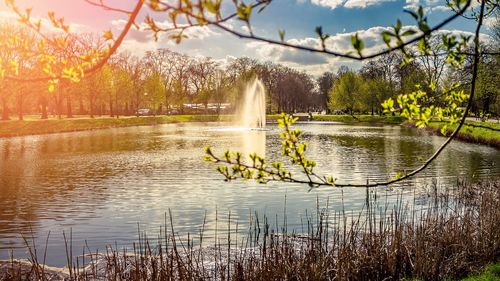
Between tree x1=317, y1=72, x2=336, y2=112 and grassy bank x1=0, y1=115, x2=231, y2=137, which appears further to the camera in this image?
tree x1=317, y1=72, x2=336, y2=112

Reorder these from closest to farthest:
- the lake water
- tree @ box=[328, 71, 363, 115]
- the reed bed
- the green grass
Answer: the reed bed → the green grass → the lake water → tree @ box=[328, 71, 363, 115]

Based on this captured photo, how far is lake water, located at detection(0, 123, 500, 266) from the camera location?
48.6 feet

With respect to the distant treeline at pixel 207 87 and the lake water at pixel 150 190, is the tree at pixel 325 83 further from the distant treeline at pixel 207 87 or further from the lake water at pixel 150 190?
the lake water at pixel 150 190

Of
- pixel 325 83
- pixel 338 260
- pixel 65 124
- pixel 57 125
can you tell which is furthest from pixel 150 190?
pixel 325 83

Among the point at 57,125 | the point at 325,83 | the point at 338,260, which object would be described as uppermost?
the point at 325,83

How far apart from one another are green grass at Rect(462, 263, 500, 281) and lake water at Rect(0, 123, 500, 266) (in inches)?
174

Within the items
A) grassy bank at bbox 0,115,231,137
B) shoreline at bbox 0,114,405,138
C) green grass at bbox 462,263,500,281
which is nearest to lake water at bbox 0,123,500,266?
green grass at bbox 462,263,500,281

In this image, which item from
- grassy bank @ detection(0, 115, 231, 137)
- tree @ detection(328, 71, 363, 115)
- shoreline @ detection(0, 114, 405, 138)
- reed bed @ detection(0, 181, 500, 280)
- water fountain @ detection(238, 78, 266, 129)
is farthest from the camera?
tree @ detection(328, 71, 363, 115)

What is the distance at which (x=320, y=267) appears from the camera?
8.42 meters

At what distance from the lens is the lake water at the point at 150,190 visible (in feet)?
48.6

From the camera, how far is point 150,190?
2119 cm

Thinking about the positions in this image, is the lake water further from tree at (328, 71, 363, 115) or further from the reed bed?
tree at (328, 71, 363, 115)

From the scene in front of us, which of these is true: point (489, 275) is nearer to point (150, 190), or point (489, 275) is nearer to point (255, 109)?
point (150, 190)

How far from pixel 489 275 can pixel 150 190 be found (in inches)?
616
